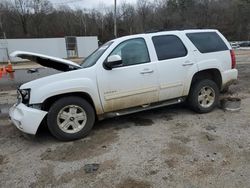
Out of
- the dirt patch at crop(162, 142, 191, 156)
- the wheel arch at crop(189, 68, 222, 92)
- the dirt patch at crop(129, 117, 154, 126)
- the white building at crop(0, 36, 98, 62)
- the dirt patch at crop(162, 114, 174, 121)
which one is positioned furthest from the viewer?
the white building at crop(0, 36, 98, 62)

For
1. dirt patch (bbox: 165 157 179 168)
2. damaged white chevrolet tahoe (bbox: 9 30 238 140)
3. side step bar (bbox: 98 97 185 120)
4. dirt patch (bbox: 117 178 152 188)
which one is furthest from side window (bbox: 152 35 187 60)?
dirt patch (bbox: 117 178 152 188)

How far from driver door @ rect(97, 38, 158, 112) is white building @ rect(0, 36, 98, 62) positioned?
104ft

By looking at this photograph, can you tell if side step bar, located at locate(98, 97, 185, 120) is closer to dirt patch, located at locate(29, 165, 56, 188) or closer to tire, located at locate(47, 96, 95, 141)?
tire, located at locate(47, 96, 95, 141)

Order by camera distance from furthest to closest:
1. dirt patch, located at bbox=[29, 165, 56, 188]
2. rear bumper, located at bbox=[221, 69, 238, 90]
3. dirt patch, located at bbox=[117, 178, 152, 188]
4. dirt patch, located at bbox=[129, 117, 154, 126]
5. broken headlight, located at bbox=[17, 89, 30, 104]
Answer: rear bumper, located at bbox=[221, 69, 238, 90] < dirt patch, located at bbox=[129, 117, 154, 126] < broken headlight, located at bbox=[17, 89, 30, 104] < dirt patch, located at bbox=[29, 165, 56, 188] < dirt patch, located at bbox=[117, 178, 152, 188]

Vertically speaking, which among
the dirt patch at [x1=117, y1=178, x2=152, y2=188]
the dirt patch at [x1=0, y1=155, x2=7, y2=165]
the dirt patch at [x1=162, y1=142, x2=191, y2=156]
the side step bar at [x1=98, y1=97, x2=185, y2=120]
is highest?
the side step bar at [x1=98, y1=97, x2=185, y2=120]

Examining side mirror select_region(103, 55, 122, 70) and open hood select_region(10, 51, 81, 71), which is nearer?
side mirror select_region(103, 55, 122, 70)

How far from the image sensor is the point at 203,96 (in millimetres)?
5555

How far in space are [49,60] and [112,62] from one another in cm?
135

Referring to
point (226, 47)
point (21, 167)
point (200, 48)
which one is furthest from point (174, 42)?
point (21, 167)

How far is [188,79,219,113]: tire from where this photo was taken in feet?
17.8

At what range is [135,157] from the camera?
3.76m

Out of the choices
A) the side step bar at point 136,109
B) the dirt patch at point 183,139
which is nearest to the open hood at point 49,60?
the side step bar at point 136,109

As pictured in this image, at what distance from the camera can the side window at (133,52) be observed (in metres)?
4.78

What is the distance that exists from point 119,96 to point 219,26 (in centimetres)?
5928
